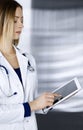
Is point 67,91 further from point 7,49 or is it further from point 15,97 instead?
point 7,49

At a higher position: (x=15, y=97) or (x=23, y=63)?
(x=23, y=63)

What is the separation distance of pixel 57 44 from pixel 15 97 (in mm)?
1615

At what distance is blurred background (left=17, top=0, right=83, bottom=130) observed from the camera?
9.01 feet

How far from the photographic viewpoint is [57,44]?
109 inches

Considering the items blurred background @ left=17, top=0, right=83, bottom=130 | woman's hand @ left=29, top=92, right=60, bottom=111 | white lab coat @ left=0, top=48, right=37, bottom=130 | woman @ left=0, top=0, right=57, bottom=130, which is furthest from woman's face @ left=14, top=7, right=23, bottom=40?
blurred background @ left=17, top=0, right=83, bottom=130

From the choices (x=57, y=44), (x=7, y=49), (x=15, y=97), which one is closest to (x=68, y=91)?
(x=15, y=97)

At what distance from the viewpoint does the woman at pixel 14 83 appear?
3.90 feet

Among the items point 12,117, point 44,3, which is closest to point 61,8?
point 44,3

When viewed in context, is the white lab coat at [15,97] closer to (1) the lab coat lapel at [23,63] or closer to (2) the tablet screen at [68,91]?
(1) the lab coat lapel at [23,63]

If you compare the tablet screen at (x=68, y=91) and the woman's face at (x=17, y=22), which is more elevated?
the woman's face at (x=17, y=22)

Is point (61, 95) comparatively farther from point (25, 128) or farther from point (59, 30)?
point (59, 30)

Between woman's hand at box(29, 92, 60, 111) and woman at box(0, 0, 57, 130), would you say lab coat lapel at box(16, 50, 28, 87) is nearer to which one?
Answer: woman at box(0, 0, 57, 130)

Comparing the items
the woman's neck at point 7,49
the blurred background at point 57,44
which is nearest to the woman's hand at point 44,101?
the woman's neck at point 7,49

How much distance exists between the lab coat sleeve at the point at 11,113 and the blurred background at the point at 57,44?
5.05 feet
